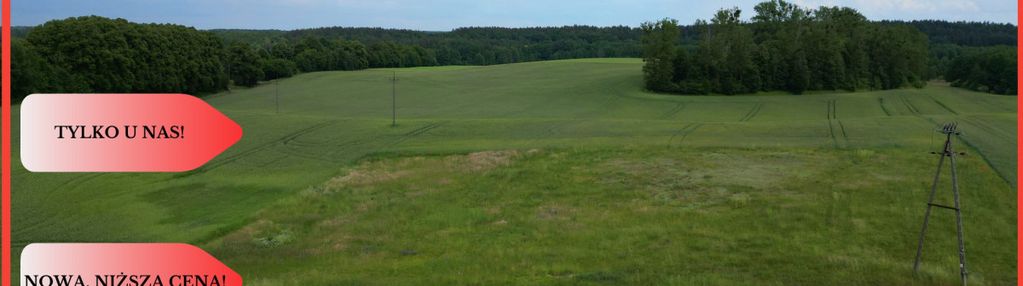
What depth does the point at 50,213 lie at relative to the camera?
972 inches

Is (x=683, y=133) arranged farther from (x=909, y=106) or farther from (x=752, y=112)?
(x=909, y=106)

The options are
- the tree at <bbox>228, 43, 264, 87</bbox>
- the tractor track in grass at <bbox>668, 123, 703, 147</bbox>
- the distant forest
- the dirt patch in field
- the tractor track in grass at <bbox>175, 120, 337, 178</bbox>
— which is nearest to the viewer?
the tractor track in grass at <bbox>175, 120, 337, 178</bbox>

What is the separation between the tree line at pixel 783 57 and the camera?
7050cm

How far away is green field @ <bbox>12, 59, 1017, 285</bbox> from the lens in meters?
18.4

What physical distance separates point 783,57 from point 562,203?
172 feet

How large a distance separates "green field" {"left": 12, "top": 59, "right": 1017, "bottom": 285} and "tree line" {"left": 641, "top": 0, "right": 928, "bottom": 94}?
2405 cm

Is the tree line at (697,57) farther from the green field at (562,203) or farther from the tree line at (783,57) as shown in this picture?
the green field at (562,203)

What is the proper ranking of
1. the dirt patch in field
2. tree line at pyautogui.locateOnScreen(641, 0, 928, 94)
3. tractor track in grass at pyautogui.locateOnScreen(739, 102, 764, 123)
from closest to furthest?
1. the dirt patch in field
2. tractor track in grass at pyautogui.locateOnScreen(739, 102, 764, 123)
3. tree line at pyautogui.locateOnScreen(641, 0, 928, 94)

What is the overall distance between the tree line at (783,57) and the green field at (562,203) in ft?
78.9

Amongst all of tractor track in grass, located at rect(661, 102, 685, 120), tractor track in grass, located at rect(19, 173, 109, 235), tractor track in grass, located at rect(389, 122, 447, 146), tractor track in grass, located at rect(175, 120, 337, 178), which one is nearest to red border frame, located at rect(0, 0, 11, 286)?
tractor track in grass, located at rect(175, 120, 337, 178)

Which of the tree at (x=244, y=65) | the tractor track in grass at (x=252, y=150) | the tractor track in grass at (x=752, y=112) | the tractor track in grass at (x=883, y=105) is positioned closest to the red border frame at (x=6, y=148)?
the tractor track in grass at (x=252, y=150)

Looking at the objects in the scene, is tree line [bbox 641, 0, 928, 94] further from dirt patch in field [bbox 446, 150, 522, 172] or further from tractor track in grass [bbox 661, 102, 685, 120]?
dirt patch in field [bbox 446, 150, 522, 172]

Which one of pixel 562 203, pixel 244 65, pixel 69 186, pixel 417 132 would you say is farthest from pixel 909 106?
pixel 244 65

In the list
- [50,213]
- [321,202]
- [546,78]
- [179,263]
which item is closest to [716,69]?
[546,78]
